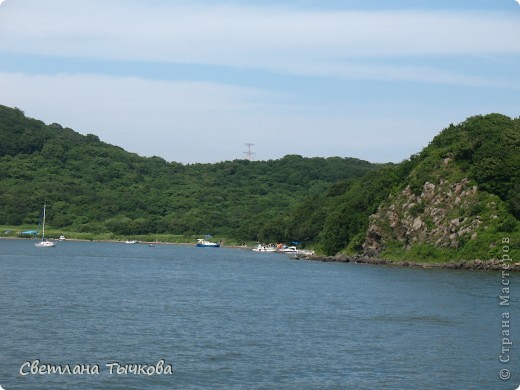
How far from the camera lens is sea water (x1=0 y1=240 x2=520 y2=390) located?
106 feet

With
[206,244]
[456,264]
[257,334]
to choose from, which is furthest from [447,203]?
[206,244]

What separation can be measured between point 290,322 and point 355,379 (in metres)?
14.7

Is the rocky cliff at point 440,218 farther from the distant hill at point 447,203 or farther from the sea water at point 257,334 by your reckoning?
the sea water at point 257,334

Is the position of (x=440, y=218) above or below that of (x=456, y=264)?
above

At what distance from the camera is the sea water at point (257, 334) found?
32.2 meters

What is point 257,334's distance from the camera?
41844 millimetres

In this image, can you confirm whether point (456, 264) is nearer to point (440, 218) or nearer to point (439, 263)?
point (439, 263)

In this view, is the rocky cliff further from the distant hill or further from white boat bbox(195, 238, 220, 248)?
white boat bbox(195, 238, 220, 248)

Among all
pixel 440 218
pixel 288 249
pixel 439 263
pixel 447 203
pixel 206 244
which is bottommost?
pixel 206 244

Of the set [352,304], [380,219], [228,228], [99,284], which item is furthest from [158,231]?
[352,304]

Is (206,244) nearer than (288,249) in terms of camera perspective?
No

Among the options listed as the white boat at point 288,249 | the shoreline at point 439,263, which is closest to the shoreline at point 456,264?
the shoreline at point 439,263

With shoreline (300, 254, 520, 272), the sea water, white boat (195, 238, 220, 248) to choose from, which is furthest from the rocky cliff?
white boat (195, 238, 220, 248)

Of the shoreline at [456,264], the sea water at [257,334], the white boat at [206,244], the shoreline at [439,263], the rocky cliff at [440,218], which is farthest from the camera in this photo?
the white boat at [206,244]
